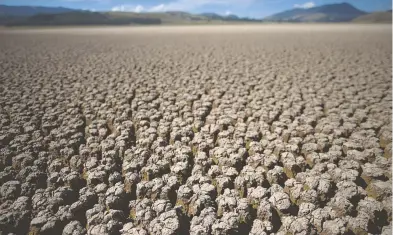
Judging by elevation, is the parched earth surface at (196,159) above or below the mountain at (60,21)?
below

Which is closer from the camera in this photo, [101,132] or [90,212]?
[90,212]

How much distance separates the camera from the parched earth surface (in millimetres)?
2432

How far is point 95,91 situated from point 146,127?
9.12 feet

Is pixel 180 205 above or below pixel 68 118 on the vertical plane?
below

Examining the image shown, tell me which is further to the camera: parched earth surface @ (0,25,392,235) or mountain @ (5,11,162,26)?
mountain @ (5,11,162,26)

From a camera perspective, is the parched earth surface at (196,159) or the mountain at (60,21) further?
the mountain at (60,21)

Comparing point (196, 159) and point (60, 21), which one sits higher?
point (60, 21)

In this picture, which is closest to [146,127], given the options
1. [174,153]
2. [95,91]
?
[174,153]

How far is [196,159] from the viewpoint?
11.0ft

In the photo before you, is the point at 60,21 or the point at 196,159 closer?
the point at 196,159

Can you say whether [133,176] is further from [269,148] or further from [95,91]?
[95,91]

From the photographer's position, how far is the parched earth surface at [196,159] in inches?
95.7

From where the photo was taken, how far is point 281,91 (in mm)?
6250

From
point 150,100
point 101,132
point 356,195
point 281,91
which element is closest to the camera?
point 356,195
